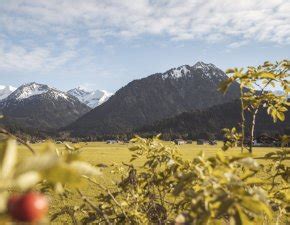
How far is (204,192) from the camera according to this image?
6.29ft

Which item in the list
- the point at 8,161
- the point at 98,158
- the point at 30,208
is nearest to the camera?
the point at 30,208

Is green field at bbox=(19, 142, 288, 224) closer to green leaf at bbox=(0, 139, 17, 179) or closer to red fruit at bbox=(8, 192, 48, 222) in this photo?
green leaf at bbox=(0, 139, 17, 179)

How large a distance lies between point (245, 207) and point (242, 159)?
288 millimetres

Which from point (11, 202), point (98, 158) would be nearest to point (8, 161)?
point (11, 202)

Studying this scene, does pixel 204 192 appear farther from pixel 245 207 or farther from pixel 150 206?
pixel 150 206

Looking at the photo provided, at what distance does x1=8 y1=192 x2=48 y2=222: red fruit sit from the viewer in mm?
693

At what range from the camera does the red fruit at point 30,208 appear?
0.69 meters

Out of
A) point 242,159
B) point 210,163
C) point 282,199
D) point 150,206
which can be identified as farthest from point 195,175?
point 150,206

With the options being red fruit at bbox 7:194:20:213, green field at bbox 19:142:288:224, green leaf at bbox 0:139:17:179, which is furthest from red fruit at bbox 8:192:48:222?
green field at bbox 19:142:288:224

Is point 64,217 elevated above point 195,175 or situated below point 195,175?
below

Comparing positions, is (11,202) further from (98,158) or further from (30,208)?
(98,158)

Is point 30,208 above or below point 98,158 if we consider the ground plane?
above

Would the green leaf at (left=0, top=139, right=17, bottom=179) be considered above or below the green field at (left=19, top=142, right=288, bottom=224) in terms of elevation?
above

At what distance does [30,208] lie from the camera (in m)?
0.69
